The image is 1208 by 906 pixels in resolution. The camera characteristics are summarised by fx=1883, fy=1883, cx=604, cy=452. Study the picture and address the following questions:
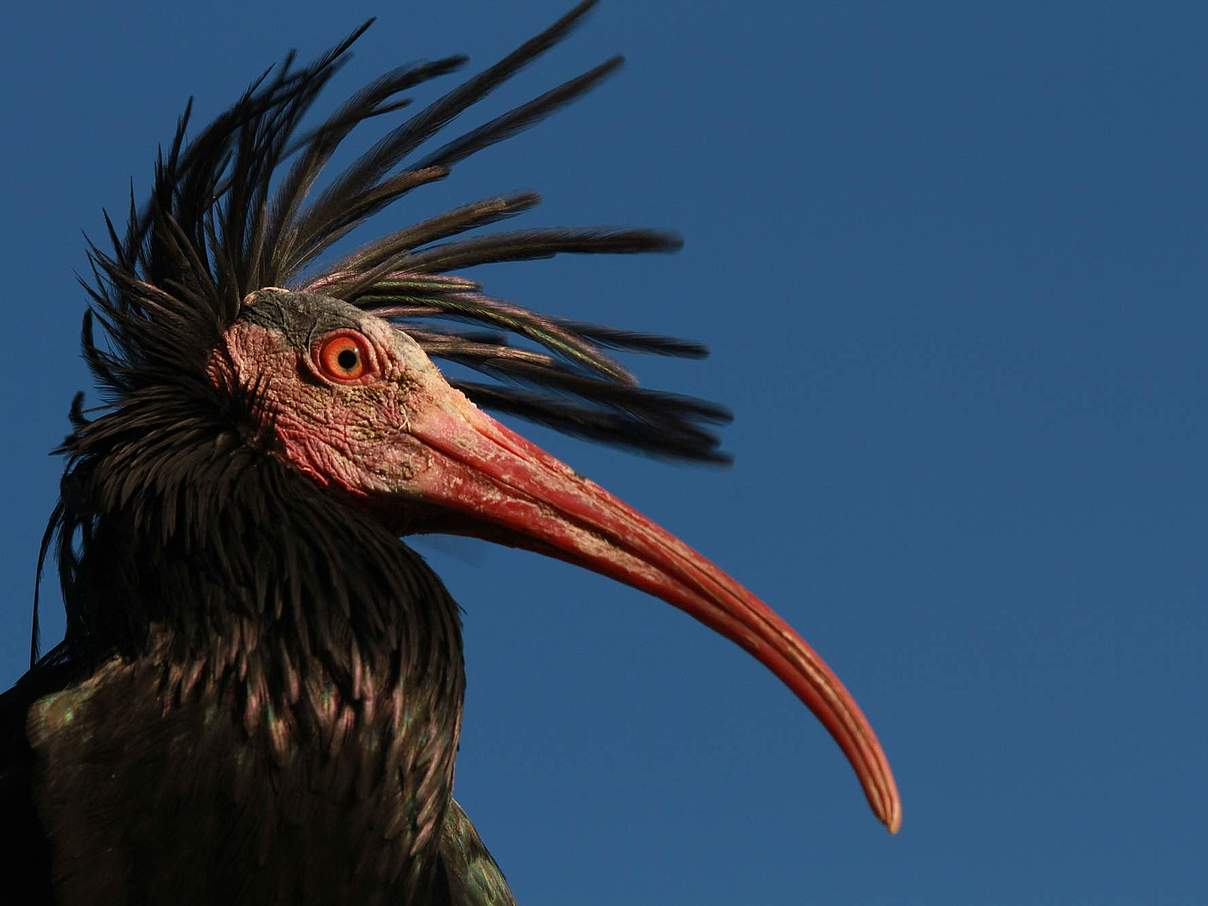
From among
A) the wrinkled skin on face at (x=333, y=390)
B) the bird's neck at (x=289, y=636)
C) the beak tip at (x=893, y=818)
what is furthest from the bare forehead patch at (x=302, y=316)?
the beak tip at (x=893, y=818)

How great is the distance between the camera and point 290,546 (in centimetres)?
630

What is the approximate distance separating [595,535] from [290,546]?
3.53ft

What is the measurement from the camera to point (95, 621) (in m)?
6.30

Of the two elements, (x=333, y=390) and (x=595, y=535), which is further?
(x=333, y=390)

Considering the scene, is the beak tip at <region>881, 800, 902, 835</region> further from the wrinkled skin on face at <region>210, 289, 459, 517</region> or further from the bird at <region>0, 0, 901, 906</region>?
the wrinkled skin on face at <region>210, 289, 459, 517</region>

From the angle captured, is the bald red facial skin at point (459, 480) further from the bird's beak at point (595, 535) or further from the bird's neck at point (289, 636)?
the bird's neck at point (289, 636)

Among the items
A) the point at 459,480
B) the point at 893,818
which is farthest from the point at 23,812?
the point at 893,818

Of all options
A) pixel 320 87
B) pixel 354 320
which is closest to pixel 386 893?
pixel 354 320

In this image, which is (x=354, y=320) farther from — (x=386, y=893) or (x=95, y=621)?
(x=386, y=893)

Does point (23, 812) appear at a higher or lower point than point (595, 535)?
lower

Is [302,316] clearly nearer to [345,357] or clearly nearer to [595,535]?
[345,357]

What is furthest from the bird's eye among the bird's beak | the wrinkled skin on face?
the bird's beak

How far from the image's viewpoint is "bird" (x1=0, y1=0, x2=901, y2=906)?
5969mm

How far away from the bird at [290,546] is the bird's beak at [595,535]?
0.03 feet
